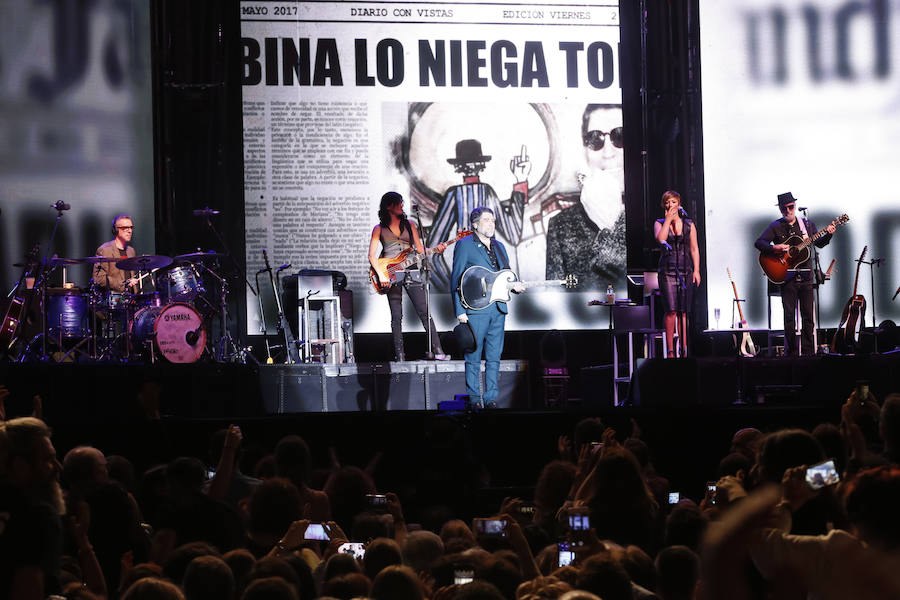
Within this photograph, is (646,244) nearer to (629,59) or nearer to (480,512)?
(629,59)

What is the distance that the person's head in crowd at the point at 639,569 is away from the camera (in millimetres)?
3176

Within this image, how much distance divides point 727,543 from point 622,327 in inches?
392

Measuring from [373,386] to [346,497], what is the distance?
596cm

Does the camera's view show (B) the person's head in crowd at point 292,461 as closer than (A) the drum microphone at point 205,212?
Yes

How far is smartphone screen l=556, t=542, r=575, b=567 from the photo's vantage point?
11.1 feet

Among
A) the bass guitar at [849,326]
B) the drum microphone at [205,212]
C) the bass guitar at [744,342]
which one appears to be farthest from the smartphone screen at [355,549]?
the bass guitar at [744,342]

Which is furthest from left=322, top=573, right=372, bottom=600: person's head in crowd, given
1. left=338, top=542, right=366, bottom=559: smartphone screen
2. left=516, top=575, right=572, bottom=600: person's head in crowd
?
left=338, top=542, right=366, bottom=559: smartphone screen

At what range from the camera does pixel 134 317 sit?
35.8ft

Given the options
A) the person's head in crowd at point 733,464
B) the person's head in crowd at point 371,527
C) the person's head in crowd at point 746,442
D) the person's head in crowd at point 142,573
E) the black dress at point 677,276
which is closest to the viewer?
the person's head in crowd at point 142,573

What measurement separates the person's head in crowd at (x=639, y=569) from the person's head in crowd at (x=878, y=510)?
1.02m

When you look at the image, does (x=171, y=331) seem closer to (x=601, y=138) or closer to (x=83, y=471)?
(x=601, y=138)

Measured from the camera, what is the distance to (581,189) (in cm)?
1312

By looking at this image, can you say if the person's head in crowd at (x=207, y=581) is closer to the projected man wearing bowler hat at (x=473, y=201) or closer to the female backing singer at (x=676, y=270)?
the female backing singer at (x=676, y=270)

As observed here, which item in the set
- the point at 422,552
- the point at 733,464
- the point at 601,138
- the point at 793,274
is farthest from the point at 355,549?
the point at 601,138
